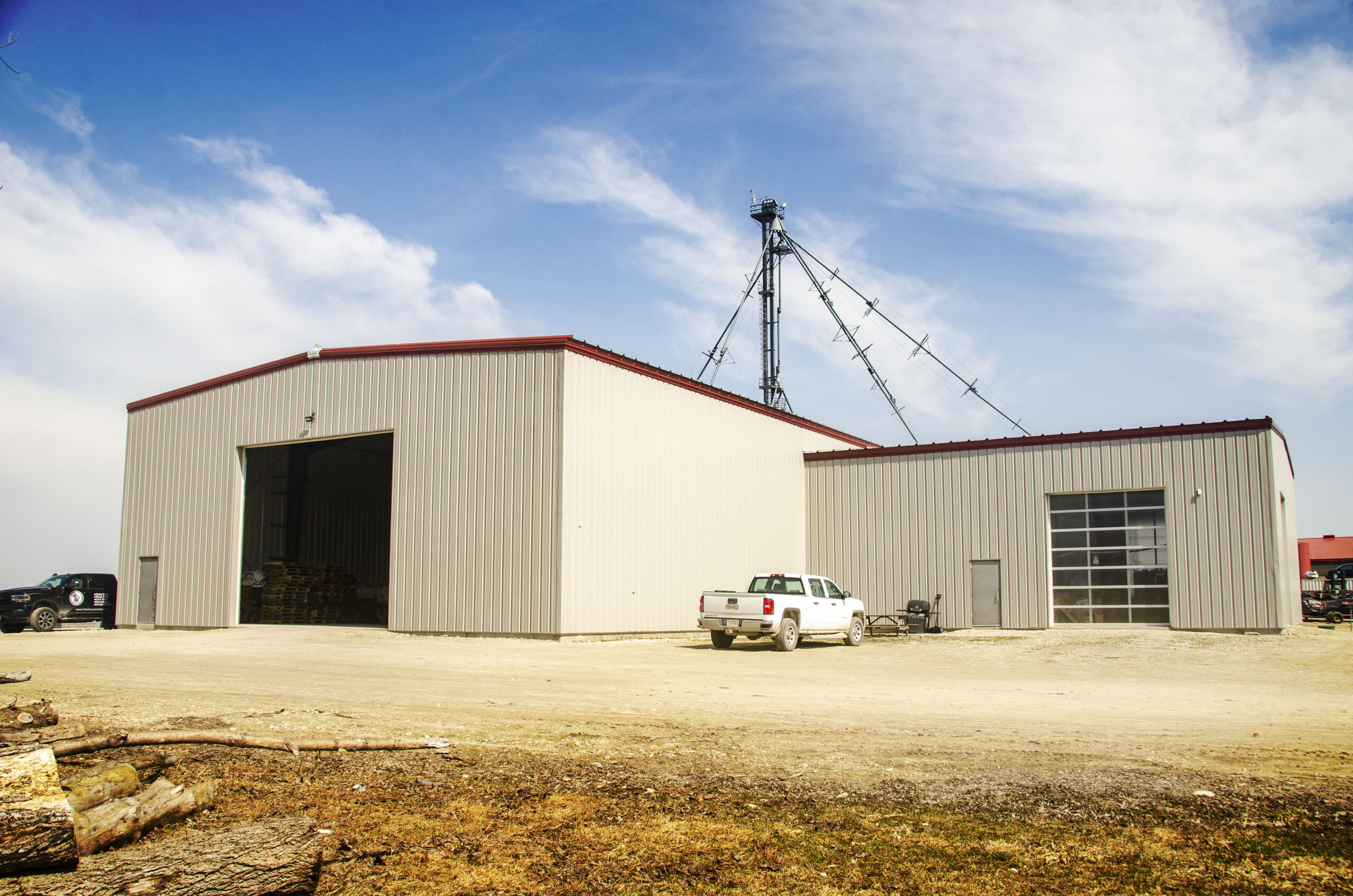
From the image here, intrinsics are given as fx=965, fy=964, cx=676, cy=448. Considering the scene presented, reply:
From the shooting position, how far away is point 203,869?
4.51 m

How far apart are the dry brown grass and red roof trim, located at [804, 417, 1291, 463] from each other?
66.6 feet

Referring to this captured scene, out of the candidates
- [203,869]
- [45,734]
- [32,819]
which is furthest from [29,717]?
[203,869]

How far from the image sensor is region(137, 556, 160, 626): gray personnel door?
1111 inches

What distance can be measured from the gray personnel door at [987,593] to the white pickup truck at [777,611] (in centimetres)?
648

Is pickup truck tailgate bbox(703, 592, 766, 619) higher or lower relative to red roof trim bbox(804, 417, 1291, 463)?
lower

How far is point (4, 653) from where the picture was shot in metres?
18.5

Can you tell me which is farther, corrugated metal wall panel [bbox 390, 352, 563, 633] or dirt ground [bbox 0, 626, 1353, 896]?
corrugated metal wall panel [bbox 390, 352, 563, 633]

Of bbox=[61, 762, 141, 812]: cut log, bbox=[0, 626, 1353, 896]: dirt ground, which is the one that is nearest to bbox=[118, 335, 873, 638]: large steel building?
bbox=[0, 626, 1353, 896]: dirt ground

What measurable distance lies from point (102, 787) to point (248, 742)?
1.96 m

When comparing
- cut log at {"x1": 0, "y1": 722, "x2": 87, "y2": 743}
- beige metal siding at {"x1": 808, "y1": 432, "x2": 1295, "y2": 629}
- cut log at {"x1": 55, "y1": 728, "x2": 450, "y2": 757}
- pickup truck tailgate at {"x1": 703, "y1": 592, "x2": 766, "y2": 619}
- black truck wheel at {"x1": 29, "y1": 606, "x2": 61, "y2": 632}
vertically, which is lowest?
black truck wheel at {"x1": 29, "y1": 606, "x2": 61, "y2": 632}

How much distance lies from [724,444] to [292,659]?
13576mm

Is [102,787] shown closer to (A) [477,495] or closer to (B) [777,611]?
(B) [777,611]

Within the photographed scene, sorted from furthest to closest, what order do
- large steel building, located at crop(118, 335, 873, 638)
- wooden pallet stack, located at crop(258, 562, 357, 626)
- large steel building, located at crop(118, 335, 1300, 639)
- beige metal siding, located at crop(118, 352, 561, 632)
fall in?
1. wooden pallet stack, located at crop(258, 562, 357, 626)
2. large steel building, located at crop(118, 335, 1300, 639)
3. large steel building, located at crop(118, 335, 873, 638)
4. beige metal siding, located at crop(118, 352, 561, 632)

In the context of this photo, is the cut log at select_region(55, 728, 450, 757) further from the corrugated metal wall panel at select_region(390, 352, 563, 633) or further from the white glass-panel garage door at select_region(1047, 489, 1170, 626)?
the white glass-panel garage door at select_region(1047, 489, 1170, 626)
